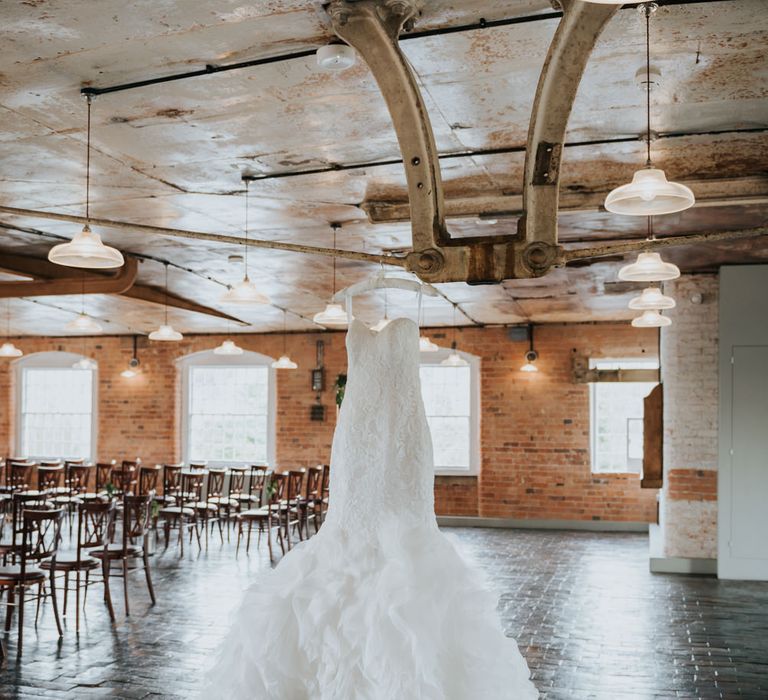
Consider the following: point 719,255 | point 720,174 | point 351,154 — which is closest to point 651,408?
point 719,255

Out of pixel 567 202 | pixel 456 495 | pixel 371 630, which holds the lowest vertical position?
pixel 456 495

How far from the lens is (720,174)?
18.7 ft

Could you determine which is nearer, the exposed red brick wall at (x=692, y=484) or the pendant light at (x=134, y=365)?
the exposed red brick wall at (x=692, y=484)

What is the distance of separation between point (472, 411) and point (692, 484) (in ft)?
16.4

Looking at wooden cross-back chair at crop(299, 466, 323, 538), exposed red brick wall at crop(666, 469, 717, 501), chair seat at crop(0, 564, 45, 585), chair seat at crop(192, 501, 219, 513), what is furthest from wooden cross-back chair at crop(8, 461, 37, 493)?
exposed red brick wall at crop(666, 469, 717, 501)

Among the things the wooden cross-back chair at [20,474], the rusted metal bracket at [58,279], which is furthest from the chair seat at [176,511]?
the wooden cross-back chair at [20,474]

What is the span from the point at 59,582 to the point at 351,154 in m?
5.61

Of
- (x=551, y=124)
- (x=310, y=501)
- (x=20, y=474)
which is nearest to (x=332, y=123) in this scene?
(x=551, y=124)

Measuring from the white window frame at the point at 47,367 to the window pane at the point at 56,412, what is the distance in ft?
0.14

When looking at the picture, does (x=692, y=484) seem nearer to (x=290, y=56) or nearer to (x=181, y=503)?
(x=181, y=503)

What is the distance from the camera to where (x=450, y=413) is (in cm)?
1362

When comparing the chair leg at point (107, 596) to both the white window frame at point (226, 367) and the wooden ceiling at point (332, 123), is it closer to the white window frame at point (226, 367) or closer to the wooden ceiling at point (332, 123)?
the wooden ceiling at point (332, 123)

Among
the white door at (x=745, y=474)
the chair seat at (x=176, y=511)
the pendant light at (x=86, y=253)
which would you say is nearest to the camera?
the pendant light at (x=86, y=253)

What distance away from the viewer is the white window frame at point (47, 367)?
15.3 meters
